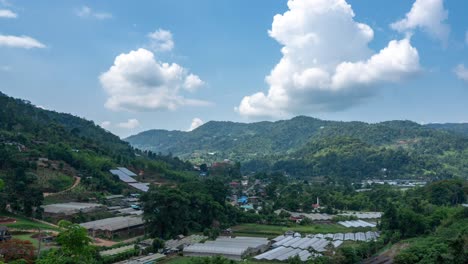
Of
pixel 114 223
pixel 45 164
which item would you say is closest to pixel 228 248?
pixel 114 223

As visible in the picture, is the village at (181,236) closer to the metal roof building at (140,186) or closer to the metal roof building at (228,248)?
the metal roof building at (228,248)

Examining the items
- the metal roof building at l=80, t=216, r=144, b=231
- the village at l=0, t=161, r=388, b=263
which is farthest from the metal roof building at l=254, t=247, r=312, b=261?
the metal roof building at l=80, t=216, r=144, b=231

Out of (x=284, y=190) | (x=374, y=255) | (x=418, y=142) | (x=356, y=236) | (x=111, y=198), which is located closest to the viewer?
(x=374, y=255)

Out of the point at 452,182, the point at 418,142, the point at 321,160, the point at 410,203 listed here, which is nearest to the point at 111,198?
→ the point at 410,203

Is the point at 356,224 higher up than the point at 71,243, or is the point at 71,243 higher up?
the point at 71,243

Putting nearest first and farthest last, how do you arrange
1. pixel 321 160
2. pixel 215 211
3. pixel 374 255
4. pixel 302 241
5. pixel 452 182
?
1. pixel 374 255
2. pixel 302 241
3. pixel 215 211
4. pixel 452 182
5. pixel 321 160

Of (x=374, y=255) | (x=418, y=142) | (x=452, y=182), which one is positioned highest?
(x=418, y=142)

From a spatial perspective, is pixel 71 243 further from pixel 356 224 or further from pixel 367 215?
pixel 367 215

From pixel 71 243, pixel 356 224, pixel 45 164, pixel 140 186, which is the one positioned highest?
pixel 45 164

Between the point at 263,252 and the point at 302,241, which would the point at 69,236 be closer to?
the point at 263,252

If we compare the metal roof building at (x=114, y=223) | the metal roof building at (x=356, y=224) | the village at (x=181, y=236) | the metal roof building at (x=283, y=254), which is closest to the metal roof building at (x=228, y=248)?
the village at (x=181, y=236)

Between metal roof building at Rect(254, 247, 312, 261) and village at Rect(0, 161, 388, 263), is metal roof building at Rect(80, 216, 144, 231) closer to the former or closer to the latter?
village at Rect(0, 161, 388, 263)
